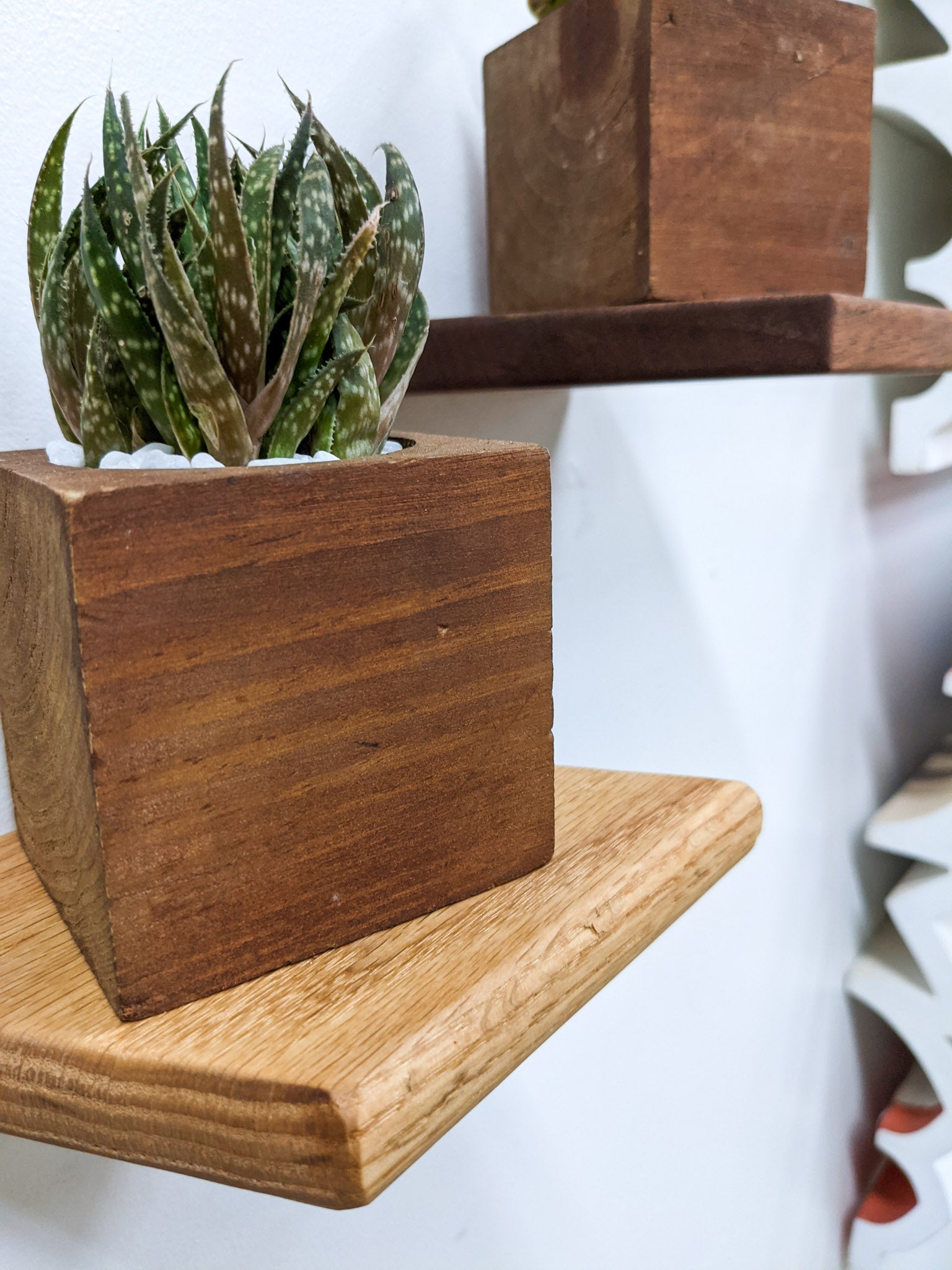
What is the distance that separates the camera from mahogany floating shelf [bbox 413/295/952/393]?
16.2 inches

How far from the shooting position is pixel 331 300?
0.30 meters

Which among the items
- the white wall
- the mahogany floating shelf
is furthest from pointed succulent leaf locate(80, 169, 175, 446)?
the mahogany floating shelf

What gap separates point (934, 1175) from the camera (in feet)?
3.04

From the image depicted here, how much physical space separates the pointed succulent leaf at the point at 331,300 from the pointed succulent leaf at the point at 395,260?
24mm

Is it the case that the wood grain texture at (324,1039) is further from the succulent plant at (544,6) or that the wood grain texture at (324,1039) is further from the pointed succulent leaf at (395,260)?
the succulent plant at (544,6)

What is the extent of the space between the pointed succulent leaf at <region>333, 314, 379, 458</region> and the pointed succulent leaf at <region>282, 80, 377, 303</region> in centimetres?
2

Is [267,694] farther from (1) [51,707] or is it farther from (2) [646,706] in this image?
(2) [646,706]

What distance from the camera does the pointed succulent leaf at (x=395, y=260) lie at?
0.33m

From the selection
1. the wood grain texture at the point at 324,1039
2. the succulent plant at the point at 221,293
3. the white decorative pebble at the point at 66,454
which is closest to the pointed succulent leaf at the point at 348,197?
the succulent plant at the point at 221,293

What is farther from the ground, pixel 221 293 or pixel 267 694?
pixel 221 293

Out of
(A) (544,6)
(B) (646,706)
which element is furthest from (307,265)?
(B) (646,706)

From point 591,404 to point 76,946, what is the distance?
49cm

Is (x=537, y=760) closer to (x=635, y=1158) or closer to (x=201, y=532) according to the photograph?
(x=201, y=532)

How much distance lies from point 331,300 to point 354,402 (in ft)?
0.11
